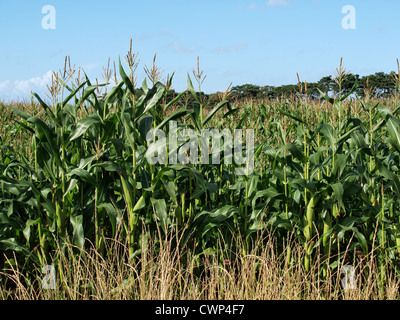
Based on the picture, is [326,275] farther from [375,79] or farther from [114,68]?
[375,79]

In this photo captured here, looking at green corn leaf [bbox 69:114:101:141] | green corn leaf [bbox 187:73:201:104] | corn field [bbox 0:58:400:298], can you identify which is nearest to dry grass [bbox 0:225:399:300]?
corn field [bbox 0:58:400:298]

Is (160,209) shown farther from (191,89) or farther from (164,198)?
(191,89)

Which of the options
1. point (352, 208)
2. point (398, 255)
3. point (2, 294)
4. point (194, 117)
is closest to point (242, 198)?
point (194, 117)

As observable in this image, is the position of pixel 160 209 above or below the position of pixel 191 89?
below

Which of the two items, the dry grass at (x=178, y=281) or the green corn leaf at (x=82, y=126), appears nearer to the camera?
the dry grass at (x=178, y=281)

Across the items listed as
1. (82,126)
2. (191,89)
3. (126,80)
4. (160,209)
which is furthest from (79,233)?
(191,89)

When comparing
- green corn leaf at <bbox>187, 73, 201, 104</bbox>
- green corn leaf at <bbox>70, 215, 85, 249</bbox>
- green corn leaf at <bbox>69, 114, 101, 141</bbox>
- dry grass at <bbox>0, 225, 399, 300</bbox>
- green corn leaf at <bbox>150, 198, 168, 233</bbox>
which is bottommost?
dry grass at <bbox>0, 225, 399, 300</bbox>

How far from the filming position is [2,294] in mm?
3344

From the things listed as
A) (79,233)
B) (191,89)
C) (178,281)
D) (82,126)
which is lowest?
(178,281)

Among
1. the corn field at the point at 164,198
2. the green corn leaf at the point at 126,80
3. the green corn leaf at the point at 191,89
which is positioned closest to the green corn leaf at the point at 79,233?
the corn field at the point at 164,198

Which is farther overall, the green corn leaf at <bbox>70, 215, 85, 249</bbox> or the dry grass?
the green corn leaf at <bbox>70, 215, 85, 249</bbox>

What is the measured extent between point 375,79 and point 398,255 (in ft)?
90.1

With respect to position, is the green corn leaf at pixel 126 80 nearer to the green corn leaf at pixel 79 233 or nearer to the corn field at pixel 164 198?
the corn field at pixel 164 198

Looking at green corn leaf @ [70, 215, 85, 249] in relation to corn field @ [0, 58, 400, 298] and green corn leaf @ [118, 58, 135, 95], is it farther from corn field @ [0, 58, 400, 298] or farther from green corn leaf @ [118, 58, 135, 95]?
green corn leaf @ [118, 58, 135, 95]
